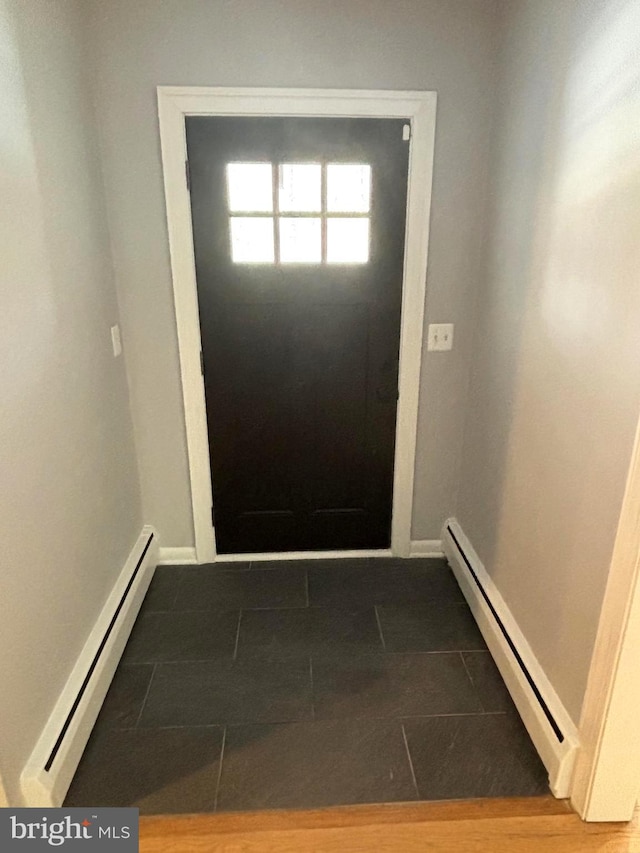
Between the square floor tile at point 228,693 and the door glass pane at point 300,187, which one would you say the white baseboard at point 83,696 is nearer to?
the square floor tile at point 228,693

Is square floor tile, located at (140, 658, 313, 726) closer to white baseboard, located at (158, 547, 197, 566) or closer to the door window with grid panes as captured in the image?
white baseboard, located at (158, 547, 197, 566)

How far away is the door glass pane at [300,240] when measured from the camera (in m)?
2.29

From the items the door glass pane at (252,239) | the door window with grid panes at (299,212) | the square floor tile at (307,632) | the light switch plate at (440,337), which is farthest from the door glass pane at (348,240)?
the square floor tile at (307,632)

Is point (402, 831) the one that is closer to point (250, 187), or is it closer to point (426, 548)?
point (426, 548)

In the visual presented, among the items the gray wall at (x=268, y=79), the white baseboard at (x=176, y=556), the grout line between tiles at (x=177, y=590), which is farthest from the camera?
the white baseboard at (x=176, y=556)

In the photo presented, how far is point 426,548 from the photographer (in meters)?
2.82

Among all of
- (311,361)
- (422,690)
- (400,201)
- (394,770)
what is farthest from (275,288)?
(394,770)

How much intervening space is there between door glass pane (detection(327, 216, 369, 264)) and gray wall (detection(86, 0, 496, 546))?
0.94 ft

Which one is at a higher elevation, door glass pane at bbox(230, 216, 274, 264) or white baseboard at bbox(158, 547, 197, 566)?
door glass pane at bbox(230, 216, 274, 264)

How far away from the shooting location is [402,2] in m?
2.07

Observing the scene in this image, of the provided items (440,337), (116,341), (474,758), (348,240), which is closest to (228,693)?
(474,758)

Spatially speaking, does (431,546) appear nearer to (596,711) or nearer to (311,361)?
(311,361)

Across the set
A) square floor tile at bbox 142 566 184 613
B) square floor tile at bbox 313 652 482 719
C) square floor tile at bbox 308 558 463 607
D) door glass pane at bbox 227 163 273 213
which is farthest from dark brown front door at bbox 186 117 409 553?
square floor tile at bbox 313 652 482 719

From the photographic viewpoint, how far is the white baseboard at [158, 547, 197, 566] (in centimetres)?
276
